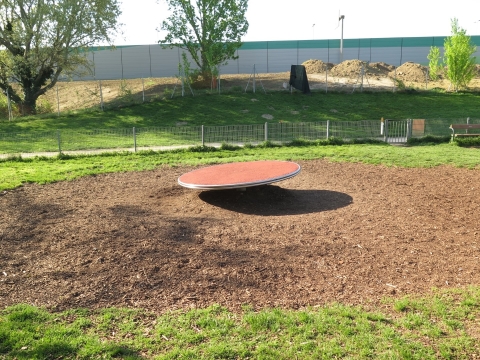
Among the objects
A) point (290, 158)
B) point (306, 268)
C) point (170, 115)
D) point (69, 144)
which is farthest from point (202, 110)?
point (306, 268)

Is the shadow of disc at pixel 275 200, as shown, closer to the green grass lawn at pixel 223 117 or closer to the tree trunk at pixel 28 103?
the green grass lawn at pixel 223 117

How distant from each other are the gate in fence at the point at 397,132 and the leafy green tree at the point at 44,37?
62.7 feet

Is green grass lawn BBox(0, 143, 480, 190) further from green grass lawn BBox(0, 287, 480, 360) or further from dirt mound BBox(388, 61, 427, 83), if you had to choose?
dirt mound BBox(388, 61, 427, 83)

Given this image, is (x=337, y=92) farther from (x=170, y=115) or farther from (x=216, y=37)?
(x=170, y=115)

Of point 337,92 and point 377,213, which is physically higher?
point 337,92

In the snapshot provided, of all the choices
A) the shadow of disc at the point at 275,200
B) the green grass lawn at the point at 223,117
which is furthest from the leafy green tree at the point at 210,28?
the shadow of disc at the point at 275,200

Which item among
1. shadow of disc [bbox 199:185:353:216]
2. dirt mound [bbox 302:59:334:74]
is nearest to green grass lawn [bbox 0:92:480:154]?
dirt mound [bbox 302:59:334:74]

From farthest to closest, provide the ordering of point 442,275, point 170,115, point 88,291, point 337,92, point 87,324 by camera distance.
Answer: point 337,92 → point 170,115 → point 442,275 → point 88,291 → point 87,324

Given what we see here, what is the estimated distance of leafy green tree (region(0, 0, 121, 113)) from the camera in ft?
90.1

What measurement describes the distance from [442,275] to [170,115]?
2260 cm

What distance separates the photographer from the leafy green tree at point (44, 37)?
27.5 meters

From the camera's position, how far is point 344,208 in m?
9.91

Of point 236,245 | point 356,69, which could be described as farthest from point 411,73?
point 236,245

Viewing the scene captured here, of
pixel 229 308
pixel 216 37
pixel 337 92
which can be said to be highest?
pixel 216 37
